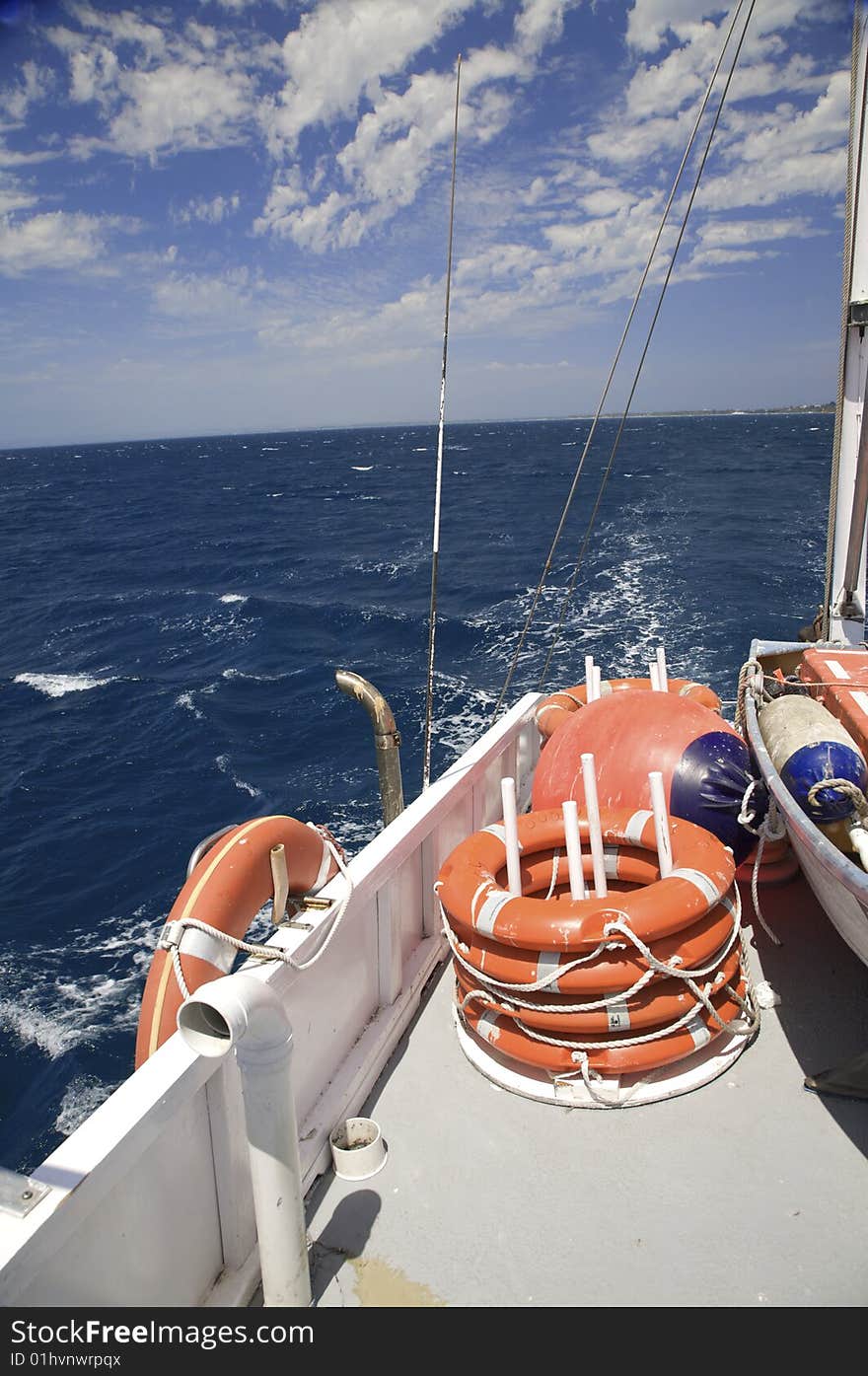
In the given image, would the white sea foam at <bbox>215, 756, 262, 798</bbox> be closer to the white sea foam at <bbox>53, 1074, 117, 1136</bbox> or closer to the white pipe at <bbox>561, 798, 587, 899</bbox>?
the white sea foam at <bbox>53, 1074, 117, 1136</bbox>

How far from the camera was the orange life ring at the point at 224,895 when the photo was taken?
A: 8.45 ft

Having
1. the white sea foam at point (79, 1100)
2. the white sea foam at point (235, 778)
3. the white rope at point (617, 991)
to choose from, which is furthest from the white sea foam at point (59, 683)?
the white rope at point (617, 991)

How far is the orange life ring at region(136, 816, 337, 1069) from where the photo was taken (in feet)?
8.45

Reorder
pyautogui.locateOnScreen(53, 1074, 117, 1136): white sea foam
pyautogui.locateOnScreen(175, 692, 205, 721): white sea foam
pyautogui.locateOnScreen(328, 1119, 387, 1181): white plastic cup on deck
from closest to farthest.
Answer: pyautogui.locateOnScreen(328, 1119, 387, 1181): white plastic cup on deck
pyautogui.locateOnScreen(53, 1074, 117, 1136): white sea foam
pyautogui.locateOnScreen(175, 692, 205, 721): white sea foam

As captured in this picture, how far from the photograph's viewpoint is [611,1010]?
2.87m

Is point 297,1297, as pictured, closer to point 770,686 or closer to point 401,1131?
point 401,1131

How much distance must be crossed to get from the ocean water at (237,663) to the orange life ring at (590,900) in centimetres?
485

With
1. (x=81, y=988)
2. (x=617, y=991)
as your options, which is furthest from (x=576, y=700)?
(x=81, y=988)

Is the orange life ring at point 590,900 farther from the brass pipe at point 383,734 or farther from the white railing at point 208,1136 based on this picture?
the brass pipe at point 383,734

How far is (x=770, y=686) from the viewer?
5.11 metres

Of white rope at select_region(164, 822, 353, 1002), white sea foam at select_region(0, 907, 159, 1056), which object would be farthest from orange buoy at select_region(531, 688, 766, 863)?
white sea foam at select_region(0, 907, 159, 1056)

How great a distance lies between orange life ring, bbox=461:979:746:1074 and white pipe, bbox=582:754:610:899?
0.54 m
